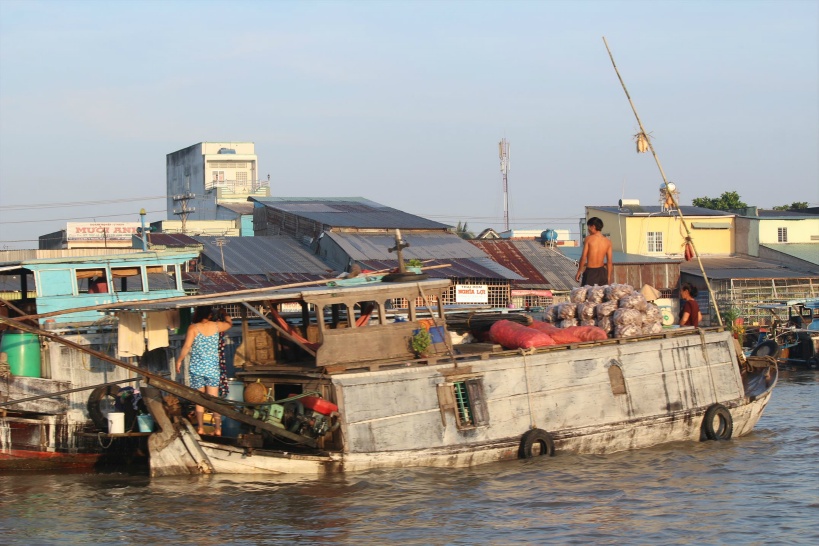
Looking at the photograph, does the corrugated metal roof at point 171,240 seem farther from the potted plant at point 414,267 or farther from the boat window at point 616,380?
the boat window at point 616,380

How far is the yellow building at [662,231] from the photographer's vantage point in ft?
142

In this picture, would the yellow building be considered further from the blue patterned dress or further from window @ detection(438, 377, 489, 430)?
the blue patterned dress

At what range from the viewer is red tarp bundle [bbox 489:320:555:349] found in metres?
14.2

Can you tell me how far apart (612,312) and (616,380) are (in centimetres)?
117

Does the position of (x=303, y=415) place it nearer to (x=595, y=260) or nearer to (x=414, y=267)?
(x=414, y=267)

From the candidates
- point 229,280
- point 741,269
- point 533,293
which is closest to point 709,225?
point 741,269

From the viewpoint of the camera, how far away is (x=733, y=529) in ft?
37.4

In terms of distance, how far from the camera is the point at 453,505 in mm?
12086

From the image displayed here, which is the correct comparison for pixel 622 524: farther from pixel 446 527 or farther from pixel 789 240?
pixel 789 240

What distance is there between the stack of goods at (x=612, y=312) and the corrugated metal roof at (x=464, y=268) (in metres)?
14.9

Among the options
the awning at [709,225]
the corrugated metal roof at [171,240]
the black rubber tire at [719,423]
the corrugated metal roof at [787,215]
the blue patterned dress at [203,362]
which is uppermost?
the corrugated metal roof at [787,215]

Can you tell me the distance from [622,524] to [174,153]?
189ft

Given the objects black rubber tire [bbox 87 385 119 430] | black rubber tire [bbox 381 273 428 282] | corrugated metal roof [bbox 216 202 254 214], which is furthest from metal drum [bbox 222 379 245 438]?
corrugated metal roof [bbox 216 202 254 214]

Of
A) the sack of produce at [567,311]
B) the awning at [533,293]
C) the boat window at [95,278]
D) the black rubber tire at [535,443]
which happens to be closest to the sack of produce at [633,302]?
the sack of produce at [567,311]
